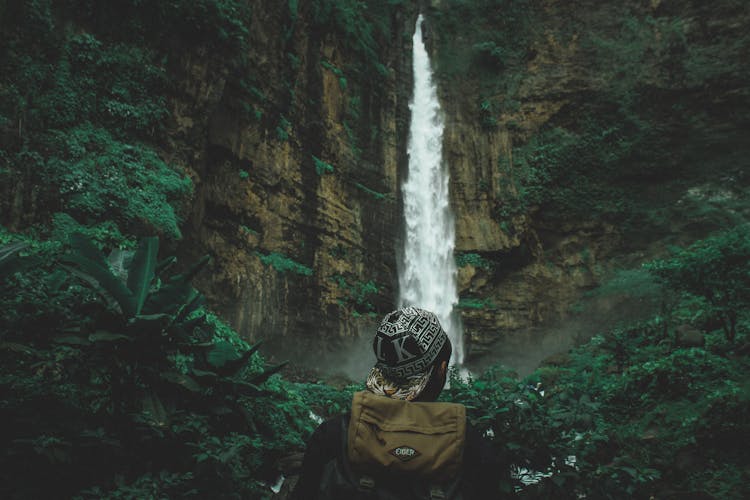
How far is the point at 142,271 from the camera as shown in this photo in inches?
153

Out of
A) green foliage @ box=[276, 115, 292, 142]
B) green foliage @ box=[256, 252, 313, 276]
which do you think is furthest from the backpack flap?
green foliage @ box=[276, 115, 292, 142]

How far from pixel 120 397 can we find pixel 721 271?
23.3 feet

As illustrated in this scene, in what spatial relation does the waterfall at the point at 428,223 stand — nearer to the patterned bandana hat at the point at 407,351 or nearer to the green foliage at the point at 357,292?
the green foliage at the point at 357,292

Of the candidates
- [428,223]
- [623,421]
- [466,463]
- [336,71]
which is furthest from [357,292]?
[466,463]

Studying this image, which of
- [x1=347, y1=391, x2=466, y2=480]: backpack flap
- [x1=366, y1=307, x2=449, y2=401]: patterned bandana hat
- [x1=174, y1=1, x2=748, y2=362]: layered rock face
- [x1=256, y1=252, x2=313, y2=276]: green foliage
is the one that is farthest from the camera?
[x1=174, y1=1, x2=748, y2=362]: layered rock face

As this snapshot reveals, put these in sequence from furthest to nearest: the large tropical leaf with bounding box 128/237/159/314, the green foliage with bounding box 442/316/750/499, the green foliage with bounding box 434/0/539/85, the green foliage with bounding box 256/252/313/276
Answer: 1. the green foliage with bounding box 434/0/539/85
2. the green foliage with bounding box 256/252/313/276
3. the large tropical leaf with bounding box 128/237/159/314
4. the green foliage with bounding box 442/316/750/499

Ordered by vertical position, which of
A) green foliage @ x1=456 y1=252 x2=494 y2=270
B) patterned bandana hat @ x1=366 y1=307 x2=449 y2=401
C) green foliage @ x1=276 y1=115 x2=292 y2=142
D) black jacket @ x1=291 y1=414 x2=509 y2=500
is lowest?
black jacket @ x1=291 y1=414 x2=509 y2=500

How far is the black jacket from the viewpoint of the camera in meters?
1.52

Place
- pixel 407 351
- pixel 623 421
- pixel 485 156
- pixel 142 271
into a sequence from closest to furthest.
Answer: pixel 407 351
pixel 142 271
pixel 623 421
pixel 485 156

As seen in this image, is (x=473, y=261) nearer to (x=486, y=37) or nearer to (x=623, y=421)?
(x=486, y=37)

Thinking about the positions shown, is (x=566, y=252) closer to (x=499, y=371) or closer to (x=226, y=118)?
(x=226, y=118)

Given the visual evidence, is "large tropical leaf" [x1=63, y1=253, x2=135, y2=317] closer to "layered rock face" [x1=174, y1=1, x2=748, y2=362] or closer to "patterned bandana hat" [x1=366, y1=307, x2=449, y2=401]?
"patterned bandana hat" [x1=366, y1=307, x2=449, y2=401]

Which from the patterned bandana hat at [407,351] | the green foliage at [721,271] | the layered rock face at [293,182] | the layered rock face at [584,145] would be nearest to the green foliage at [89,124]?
the layered rock face at [293,182]

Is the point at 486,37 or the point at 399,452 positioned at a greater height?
the point at 486,37
